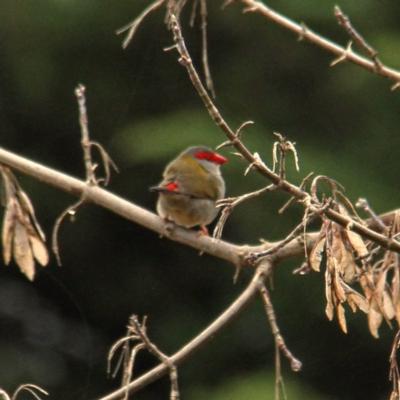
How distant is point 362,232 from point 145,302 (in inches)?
298

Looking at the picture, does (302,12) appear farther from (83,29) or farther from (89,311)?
(89,311)

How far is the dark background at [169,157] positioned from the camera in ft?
27.5

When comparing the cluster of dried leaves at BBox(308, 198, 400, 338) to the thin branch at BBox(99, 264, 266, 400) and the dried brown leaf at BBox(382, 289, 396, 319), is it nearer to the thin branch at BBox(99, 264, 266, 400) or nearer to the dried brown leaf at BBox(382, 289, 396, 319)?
the dried brown leaf at BBox(382, 289, 396, 319)

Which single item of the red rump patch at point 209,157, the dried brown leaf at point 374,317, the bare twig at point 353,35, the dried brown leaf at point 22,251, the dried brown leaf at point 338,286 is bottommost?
the dried brown leaf at point 338,286

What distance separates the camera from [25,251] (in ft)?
8.18

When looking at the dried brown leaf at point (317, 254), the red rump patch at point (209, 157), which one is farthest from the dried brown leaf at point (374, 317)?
the red rump patch at point (209, 157)

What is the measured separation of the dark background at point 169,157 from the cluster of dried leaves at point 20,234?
5335mm

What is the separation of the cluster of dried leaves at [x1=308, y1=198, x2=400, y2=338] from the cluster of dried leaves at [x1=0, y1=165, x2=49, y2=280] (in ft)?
2.83

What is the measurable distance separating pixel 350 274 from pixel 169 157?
595 centimetres

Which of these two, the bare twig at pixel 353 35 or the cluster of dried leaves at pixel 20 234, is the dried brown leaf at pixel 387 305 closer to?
the bare twig at pixel 353 35

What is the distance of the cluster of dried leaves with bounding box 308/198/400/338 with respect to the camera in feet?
5.96

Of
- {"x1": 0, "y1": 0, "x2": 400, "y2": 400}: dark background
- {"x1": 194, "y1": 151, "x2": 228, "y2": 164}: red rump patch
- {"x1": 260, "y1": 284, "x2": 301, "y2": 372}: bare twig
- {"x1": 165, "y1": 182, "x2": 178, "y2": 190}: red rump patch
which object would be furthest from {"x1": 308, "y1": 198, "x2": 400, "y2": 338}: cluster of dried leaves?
{"x1": 0, "y1": 0, "x2": 400, "y2": 400}: dark background

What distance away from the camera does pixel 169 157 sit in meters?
7.84

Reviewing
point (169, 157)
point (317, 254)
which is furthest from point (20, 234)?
point (169, 157)
